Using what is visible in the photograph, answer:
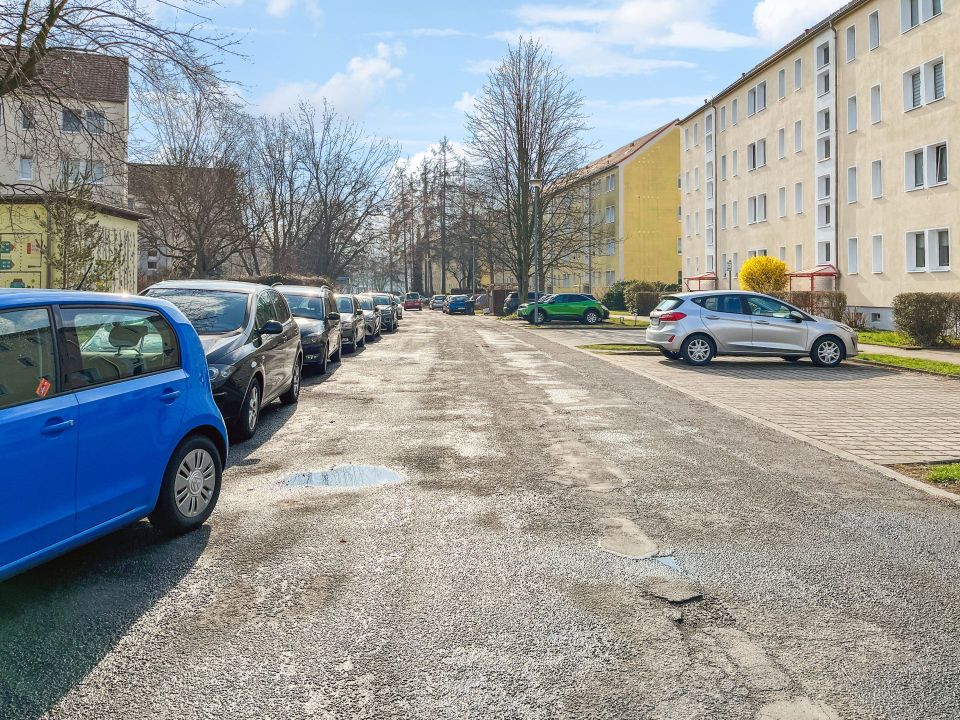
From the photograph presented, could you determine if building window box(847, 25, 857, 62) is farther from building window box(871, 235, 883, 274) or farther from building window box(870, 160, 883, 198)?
building window box(871, 235, 883, 274)

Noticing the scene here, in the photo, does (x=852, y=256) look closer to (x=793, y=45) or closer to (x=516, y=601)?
(x=793, y=45)

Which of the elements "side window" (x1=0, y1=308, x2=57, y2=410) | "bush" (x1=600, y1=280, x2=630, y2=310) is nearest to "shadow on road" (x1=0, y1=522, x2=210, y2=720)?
"side window" (x1=0, y1=308, x2=57, y2=410)

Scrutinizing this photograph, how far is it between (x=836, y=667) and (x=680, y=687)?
69 cm

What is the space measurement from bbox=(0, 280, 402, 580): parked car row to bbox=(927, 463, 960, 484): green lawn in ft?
18.6

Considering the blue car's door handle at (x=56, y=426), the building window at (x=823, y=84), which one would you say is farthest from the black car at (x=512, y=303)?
the blue car's door handle at (x=56, y=426)

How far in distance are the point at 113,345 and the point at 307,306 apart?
43.3ft

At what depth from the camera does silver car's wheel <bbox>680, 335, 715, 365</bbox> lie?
18.9 meters

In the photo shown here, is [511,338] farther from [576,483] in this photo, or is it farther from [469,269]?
[469,269]

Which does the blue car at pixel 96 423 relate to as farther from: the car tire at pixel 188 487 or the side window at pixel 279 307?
the side window at pixel 279 307

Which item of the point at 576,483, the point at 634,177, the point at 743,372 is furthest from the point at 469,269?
the point at 576,483

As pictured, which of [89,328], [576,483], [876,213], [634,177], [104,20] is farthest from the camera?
[634,177]

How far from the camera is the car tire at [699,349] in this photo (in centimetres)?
1886

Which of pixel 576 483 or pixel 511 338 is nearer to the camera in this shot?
pixel 576 483

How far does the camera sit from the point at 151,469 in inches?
202
